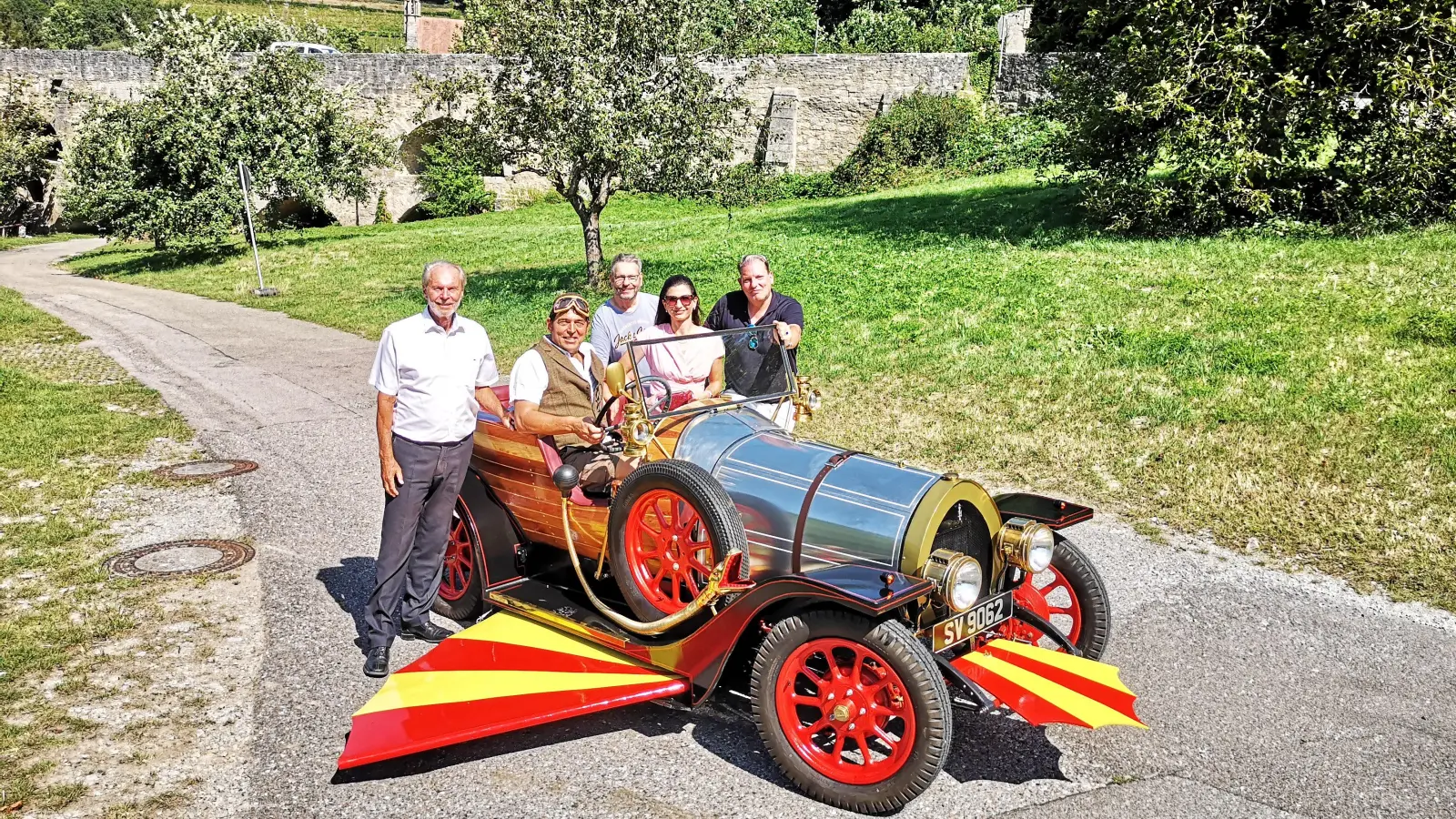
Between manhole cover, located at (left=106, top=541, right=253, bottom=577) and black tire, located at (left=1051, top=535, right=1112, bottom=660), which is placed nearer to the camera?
black tire, located at (left=1051, top=535, right=1112, bottom=660)

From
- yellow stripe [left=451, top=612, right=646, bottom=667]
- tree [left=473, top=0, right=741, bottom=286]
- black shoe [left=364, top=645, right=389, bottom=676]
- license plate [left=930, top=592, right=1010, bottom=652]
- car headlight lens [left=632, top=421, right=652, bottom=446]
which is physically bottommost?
black shoe [left=364, top=645, right=389, bottom=676]

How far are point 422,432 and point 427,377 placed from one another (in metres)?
0.26

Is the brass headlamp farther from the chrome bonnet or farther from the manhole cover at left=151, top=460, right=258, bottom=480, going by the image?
the manhole cover at left=151, top=460, right=258, bottom=480

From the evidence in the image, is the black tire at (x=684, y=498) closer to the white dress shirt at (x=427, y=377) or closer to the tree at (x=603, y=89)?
the white dress shirt at (x=427, y=377)

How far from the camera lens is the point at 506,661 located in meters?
4.55

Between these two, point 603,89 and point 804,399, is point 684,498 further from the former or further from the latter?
point 603,89

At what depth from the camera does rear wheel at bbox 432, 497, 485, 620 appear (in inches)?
214

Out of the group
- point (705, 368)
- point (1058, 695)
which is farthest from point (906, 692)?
point (705, 368)

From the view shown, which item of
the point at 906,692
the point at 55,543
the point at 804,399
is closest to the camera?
the point at 906,692

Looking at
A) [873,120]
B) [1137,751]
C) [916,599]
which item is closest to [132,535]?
[916,599]

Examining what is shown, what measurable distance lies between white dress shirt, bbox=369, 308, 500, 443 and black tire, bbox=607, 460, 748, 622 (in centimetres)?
94

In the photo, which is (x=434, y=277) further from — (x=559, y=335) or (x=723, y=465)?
(x=723, y=465)

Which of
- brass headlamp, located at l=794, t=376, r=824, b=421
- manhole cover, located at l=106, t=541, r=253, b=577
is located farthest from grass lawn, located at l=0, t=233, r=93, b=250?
brass headlamp, located at l=794, t=376, r=824, b=421

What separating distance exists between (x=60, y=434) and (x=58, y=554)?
3.57 meters
